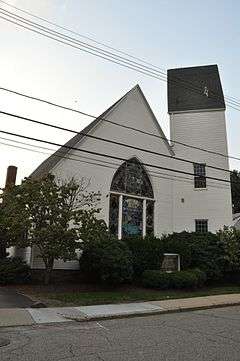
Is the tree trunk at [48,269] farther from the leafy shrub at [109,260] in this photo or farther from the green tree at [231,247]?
the green tree at [231,247]

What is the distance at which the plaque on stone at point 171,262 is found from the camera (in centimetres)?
1986

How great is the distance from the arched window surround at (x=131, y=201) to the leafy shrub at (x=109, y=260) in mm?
5203

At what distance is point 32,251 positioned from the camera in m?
19.5

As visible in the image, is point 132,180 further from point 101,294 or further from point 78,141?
point 101,294

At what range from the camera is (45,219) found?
16.1m

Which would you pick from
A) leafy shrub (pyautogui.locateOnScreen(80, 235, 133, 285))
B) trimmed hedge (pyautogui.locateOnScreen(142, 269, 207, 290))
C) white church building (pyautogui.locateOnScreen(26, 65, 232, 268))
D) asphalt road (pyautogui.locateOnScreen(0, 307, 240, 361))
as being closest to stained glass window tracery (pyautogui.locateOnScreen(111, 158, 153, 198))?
white church building (pyautogui.locateOnScreen(26, 65, 232, 268))

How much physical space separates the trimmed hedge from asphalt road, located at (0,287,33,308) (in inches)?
238

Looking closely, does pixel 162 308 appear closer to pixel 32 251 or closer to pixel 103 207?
pixel 32 251

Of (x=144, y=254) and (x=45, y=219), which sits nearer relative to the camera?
(x=45, y=219)

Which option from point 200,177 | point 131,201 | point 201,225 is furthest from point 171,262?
point 200,177

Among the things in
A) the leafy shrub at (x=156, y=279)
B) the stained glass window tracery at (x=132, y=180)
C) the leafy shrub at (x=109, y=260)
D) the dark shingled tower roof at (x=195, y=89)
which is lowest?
the leafy shrub at (x=156, y=279)

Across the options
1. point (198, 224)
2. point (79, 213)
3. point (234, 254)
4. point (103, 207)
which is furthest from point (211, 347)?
point (198, 224)

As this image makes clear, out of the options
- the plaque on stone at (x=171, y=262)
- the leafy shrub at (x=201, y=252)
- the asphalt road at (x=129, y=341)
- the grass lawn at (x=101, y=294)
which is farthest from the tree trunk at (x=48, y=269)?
the asphalt road at (x=129, y=341)

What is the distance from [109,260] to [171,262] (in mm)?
4854
